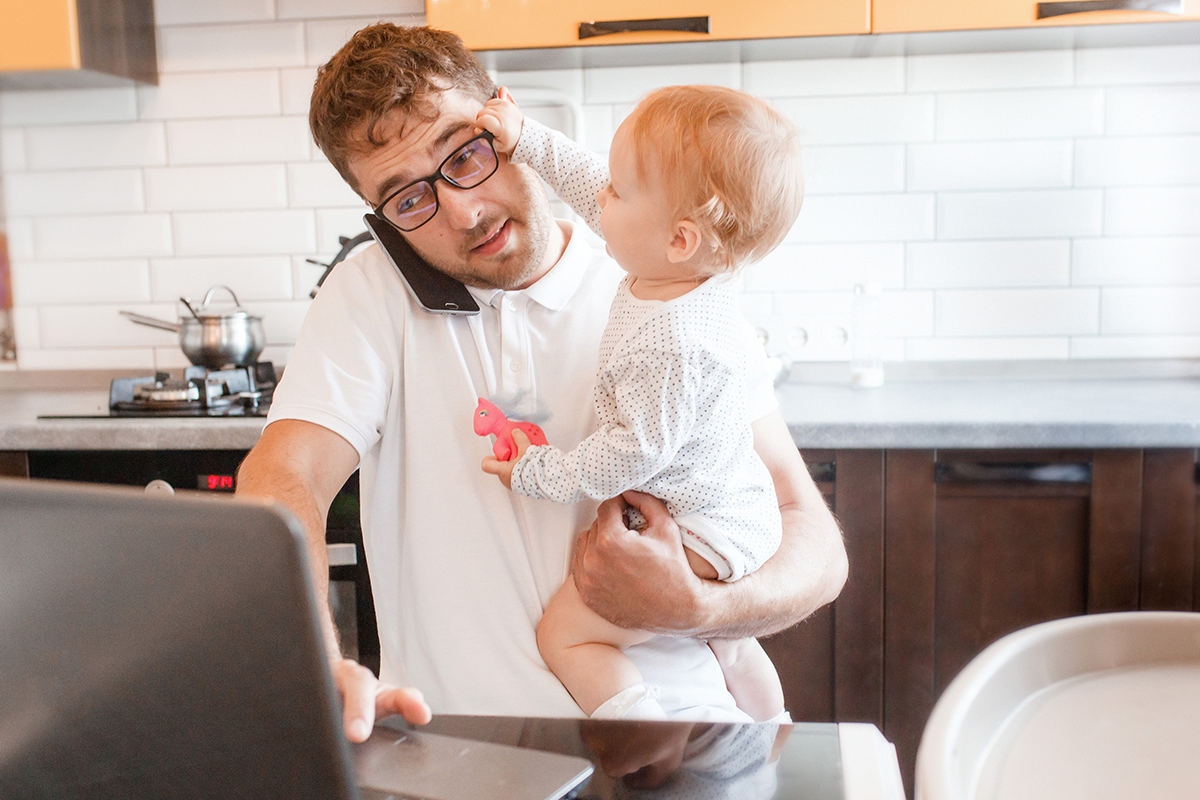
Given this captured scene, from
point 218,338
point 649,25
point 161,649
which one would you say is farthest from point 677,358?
point 218,338

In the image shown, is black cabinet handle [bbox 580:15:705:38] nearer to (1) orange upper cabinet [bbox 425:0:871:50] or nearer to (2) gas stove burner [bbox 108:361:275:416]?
(1) orange upper cabinet [bbox 425:0:871:50]

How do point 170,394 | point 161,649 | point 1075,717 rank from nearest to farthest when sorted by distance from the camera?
1. point 161,649
2. point 1075,717
3. point 170,394

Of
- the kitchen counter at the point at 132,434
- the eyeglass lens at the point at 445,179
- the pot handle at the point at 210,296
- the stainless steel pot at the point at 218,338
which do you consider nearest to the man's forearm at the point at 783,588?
the eyeglass lens at the point at 445,179

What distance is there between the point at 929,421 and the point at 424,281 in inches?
38.8

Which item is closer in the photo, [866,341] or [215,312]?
[866,341]

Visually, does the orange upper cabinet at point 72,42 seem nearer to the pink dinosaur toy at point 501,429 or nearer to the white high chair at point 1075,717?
the pink dinosaur toy at point 501,429

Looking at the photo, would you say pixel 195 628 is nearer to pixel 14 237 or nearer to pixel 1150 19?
pixel 1150 19

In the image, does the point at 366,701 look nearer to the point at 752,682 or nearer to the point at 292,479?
the point at 292,479

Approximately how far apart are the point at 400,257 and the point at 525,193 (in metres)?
0.19

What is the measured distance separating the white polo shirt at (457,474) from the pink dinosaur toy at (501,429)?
0.07 meters

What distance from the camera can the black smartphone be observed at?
1.26 metres

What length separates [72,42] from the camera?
2.13m

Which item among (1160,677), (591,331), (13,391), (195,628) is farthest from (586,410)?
(13,391)

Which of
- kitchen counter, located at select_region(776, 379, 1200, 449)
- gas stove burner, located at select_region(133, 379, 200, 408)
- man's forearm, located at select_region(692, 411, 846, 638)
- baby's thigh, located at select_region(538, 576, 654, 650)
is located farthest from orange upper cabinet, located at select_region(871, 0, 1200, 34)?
gas stove burner, located at select_region(133, 379, 200, 408)
